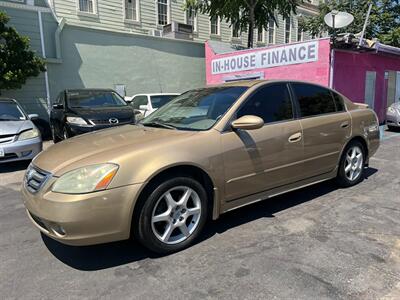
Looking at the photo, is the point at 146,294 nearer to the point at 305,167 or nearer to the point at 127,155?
the point at 127,155

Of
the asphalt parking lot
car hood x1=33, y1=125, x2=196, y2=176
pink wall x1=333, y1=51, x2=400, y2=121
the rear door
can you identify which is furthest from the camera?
pink wall x1=333, y1=51, x2=400, y2=121

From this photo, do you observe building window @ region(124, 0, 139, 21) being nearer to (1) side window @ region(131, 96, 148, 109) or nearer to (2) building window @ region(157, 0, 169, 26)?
(2) building window @ region(157, 0, 169, 26)

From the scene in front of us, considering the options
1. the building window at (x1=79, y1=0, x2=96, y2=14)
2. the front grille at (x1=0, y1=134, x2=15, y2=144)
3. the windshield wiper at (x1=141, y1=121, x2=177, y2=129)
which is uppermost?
the building window at (x1=79, y1=0, x2=96, y2=14)

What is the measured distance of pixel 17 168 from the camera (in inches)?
290

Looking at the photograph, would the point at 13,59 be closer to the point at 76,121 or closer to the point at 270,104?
the point at 76,121

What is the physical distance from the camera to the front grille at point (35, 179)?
10.1ft

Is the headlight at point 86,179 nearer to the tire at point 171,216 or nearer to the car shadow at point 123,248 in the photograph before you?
the tire at point 171,216

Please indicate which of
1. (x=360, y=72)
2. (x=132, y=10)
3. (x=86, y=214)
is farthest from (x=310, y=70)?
(x=132, y=10)

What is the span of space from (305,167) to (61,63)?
439 inches

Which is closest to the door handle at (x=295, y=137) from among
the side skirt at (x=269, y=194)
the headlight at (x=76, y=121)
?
the side skirt at (x=269, y=194)

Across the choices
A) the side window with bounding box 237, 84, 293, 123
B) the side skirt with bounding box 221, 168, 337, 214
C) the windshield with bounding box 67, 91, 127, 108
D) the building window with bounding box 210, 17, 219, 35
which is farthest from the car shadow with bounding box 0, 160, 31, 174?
the building window with bounding box 210, 17, 219, 35

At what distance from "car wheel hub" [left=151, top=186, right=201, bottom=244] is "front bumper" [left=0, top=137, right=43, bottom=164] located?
4770mm

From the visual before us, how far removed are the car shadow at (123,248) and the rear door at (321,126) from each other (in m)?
0.63

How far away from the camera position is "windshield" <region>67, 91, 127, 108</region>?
9266mm
